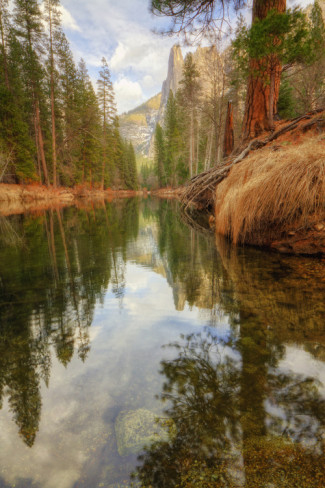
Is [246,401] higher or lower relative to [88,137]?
lower

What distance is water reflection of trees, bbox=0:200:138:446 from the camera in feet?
4.99

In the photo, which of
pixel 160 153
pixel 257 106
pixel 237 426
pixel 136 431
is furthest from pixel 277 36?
pixel 160 153

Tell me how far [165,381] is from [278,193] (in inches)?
137

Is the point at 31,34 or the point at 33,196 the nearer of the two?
the point at 31,34

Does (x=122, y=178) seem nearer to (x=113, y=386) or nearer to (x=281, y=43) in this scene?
(x=281, y=43)

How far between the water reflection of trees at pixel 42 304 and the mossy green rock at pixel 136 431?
1.43 feet

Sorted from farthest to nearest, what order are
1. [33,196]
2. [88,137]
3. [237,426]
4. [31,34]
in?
[88,137] < [33,196] < [31,34] < [237,426]

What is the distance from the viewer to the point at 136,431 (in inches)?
45.6

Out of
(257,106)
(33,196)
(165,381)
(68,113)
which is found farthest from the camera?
(68,113)

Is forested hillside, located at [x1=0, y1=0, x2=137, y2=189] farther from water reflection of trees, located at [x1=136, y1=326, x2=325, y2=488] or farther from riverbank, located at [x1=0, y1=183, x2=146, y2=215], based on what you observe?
water reflection of trees, located at [x1=136, y1=326, x2=325, y2=488]

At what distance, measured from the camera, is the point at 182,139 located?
36.8 m

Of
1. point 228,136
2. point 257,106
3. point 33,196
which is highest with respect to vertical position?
point 257,106

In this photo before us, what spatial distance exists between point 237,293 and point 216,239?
314 centimetres

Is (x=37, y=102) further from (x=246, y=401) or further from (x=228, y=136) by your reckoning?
(x=246, y=401)
